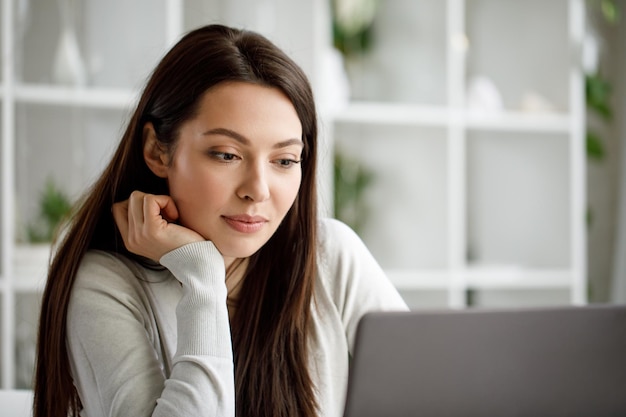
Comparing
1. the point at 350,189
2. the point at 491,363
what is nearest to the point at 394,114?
the point at 350,189

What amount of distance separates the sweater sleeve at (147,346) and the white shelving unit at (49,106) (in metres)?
1.75

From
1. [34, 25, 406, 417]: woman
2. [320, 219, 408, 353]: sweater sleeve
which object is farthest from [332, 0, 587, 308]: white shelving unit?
[34, 25, 406, 417]: woman

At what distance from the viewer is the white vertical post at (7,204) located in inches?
114

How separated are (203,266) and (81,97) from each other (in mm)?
2003

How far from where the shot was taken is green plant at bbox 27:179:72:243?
3.00 meters

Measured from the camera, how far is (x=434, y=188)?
11.5 feet

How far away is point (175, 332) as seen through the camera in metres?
1.37

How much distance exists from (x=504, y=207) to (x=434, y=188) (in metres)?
0.38

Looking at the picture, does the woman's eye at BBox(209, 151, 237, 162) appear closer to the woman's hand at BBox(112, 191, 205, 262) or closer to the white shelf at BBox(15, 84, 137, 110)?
the woman's hand at BBox(112, 191, 205, 262)

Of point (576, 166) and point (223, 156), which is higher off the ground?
point (576, 166)

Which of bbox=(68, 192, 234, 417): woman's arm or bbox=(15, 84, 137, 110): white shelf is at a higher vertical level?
bbox=(15, 84, 137, 110): white shelf

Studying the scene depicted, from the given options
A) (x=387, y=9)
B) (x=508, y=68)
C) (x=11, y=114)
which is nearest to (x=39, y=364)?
(x=11, y=114)

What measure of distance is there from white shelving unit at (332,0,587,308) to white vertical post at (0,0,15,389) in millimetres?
1307

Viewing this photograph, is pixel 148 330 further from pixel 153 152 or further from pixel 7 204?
pixel 7 204
